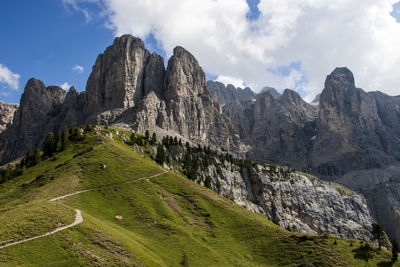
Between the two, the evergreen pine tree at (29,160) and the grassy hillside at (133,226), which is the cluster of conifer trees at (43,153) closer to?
the evergreen pine tree at (29,160)

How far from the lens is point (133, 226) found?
7256 centimetres

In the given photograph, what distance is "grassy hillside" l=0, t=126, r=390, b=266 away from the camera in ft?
164

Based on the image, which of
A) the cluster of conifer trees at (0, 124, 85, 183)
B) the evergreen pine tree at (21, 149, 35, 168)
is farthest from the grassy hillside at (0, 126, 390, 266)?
the evergreen pine tree at (21, 149, 35, 168)

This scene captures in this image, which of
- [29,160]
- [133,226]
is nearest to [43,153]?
[29,160]

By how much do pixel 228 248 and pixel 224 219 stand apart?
1638 cm

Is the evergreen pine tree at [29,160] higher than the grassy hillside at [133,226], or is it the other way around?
the evergreen pine tree at [29,160]

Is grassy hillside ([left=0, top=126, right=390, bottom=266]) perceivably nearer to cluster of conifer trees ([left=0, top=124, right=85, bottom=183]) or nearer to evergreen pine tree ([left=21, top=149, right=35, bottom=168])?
cluster of conifer trees ([left=0, top=124, right=85, bottom=183])

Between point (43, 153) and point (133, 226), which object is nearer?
point (133, 226)

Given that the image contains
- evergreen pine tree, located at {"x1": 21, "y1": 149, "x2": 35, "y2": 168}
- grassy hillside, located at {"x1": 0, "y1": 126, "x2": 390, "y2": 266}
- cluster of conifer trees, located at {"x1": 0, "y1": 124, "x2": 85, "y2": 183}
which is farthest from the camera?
evergreen pine tree, located at {"x1": 21, "y1": 149, "x2": 35, "y2": 168}

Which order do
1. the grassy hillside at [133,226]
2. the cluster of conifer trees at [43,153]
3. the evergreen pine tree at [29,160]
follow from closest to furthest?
1. the grassy hillside at [133,226]
2. the cluster of conifer trees at [43,153]
3. the evergreen pine tree at [29,160]

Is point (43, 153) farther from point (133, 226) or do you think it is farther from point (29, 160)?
point (133, 226)

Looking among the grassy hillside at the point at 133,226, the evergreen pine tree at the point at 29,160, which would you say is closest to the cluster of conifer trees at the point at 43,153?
the evergreen pine tree at the point at 29,160

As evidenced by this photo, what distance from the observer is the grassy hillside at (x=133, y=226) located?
164 ft

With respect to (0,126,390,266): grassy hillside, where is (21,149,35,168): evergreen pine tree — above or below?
above
